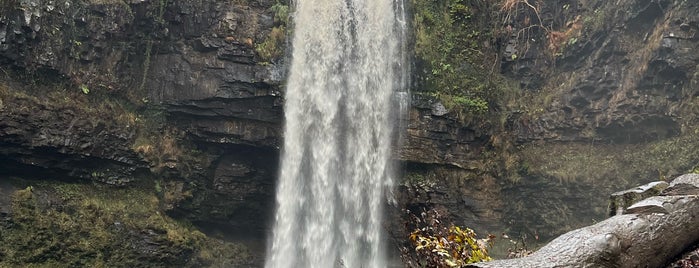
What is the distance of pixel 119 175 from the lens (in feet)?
43.0

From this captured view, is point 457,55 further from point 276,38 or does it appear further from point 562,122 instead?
point 276,38

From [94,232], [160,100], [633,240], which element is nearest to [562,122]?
[633,240]

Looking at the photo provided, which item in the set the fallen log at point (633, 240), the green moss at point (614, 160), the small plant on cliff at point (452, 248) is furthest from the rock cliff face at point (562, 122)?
the small plant on cliff at point (452, 248)

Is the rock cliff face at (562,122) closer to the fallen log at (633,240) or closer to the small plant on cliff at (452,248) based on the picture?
the fallen log at (633,240)

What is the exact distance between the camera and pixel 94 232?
474 inches

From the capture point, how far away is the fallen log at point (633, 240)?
3256mm

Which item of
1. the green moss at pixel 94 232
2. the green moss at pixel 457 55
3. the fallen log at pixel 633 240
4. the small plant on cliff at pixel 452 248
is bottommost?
the green moss at pixel 94 232

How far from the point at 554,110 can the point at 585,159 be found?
63.4 inches

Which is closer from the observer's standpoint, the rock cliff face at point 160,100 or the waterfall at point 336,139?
the rock cliff face at point 160,100

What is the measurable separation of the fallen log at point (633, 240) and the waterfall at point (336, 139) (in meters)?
9.19

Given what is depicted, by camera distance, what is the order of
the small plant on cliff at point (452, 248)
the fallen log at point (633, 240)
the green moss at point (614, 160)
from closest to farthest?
the fallen log at point (633, 240) → the small plant on cliff at point (452, 248) → the green moss at point (614, 160)

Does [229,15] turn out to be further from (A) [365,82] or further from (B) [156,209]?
(B) [156,209]

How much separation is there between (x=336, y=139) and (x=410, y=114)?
7.05 feet

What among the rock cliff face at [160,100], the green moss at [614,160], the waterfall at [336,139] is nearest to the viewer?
the green moss at [614,160]
